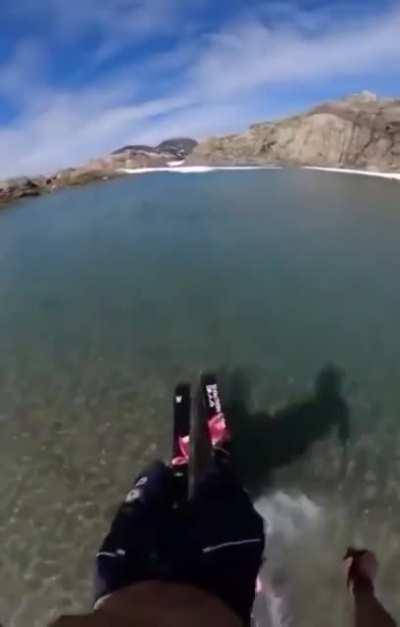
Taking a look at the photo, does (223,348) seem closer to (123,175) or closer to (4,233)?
(4,233)

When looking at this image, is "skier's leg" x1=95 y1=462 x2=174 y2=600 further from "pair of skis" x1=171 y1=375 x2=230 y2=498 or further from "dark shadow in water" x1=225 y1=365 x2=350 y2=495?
"dark shadow in water" x1=225 y1=365 x2=350 y2=495

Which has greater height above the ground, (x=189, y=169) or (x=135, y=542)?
(x=189, y=169)

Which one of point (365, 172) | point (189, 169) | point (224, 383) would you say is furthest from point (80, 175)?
point (224, 383)

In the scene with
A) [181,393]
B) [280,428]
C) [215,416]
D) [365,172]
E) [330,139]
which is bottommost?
[280,428]

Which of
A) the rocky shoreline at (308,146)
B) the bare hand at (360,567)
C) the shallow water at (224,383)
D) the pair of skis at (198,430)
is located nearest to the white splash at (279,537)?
the shallow water at (224,383)

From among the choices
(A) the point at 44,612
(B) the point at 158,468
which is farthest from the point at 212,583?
(A) the point at 44,612

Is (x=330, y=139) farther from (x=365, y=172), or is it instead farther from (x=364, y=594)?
(x=364, y=594)
